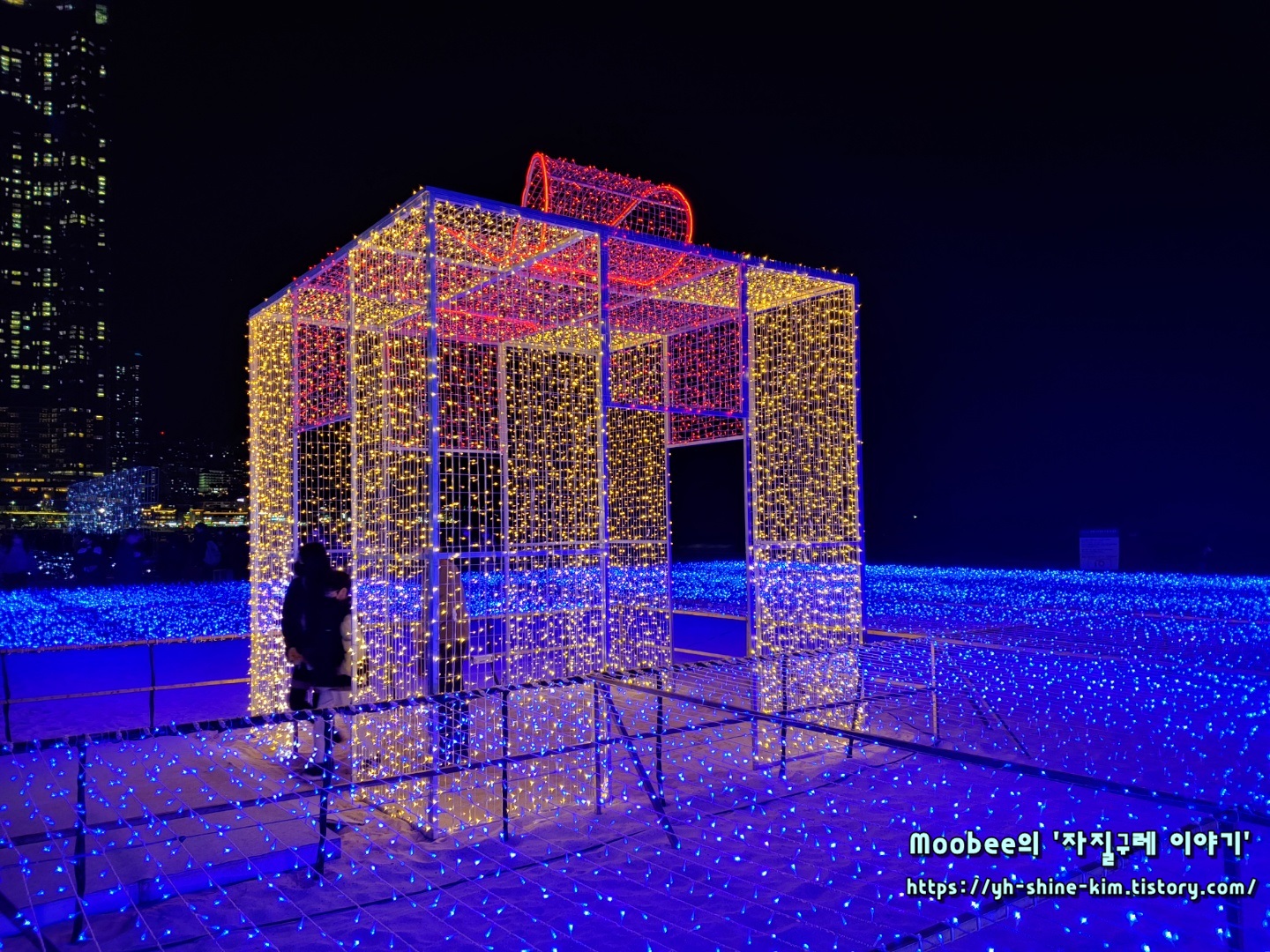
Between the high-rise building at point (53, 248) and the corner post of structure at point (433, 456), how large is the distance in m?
42.7

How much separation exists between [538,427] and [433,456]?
282 centimetres

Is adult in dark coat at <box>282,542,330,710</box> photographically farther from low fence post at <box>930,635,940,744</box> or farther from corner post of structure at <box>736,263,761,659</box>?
low fence post at <box>930,635,940,744</box>

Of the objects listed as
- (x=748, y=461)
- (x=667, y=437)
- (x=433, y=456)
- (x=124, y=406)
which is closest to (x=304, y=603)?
(x=433, y=456)

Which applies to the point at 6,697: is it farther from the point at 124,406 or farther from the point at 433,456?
the point at 124,406

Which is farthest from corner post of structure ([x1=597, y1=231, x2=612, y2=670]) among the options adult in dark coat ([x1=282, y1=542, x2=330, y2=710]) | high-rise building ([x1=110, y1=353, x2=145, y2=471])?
high-rise building ([x1=110, y1=353, x2=145, y2=471])

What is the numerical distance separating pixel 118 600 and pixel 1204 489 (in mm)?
24101

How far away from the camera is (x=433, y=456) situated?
5469 mm

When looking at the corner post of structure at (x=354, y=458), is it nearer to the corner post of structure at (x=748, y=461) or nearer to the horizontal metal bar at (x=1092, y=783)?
the corner post of structure at (x=748, y=461)

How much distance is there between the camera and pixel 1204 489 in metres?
22.2

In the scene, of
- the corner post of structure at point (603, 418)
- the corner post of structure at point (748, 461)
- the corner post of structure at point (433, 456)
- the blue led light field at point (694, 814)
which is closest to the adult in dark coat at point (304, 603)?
the blue led light field at point (694, 814)

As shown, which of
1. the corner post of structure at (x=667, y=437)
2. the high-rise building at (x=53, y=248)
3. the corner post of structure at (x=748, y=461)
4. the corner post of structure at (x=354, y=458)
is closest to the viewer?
the corner post of structure at (x=354, y=458)

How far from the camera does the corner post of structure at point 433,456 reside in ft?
17.7

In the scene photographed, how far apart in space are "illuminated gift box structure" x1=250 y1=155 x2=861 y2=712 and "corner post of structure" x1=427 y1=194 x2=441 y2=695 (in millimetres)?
18

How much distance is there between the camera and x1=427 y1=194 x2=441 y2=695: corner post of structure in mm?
5383
